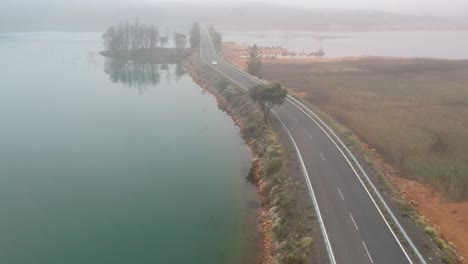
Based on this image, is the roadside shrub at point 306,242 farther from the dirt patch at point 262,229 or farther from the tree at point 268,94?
the tree at point 268,94

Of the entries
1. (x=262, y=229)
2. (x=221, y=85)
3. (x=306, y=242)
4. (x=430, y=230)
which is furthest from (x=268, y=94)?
(x=221, y=85)

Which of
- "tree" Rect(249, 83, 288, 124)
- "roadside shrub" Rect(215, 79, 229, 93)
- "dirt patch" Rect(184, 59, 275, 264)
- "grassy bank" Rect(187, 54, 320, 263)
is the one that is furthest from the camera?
"roadside shrub" Rect(215, 79, 229, 93)

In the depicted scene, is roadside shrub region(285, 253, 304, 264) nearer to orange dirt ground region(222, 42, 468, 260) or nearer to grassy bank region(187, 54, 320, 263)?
grassy bank region(187, 54, 320, 263)

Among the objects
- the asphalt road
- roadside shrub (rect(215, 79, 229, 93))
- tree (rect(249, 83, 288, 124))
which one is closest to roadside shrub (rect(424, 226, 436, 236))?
the asphalt road

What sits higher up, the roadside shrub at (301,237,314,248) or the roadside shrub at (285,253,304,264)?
the roadside shrub at (301,237,314,248)

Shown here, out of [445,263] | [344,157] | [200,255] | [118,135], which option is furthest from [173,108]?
[445,263]

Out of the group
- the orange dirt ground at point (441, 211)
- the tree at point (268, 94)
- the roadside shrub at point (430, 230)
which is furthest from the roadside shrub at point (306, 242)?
the tree at point (268, 94)
